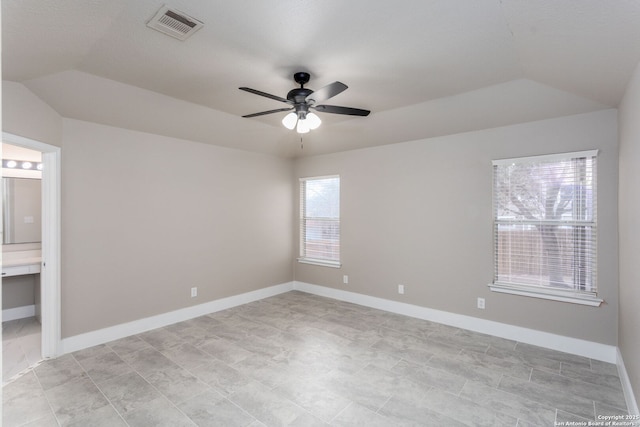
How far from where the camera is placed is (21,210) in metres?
4.79

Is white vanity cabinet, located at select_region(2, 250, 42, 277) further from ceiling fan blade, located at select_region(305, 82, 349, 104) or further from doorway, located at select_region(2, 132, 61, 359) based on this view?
ceiling fan blade, located at select_region(305, 82, 349, 104)

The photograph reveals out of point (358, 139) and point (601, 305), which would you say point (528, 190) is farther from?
point (358, 139)

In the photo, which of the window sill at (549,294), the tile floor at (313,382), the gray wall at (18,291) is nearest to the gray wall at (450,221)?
the window sill at (549,294)

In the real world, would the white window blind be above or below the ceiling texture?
below

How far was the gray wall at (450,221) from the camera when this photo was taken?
138 inches

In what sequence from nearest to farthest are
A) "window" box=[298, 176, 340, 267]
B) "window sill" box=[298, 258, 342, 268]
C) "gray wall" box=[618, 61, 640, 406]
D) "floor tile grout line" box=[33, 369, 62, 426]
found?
1. "gray wall" box=[618, 61, 640, 406]
2. "floor tile grout line" box=[33, 369, 62, 426]
3. "window sill" box=[298, 258, 342, 268]
4. "window" box=[298, 176, 340, 267]

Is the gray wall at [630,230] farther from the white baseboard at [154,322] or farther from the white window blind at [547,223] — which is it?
the white baseboard at [154,322]

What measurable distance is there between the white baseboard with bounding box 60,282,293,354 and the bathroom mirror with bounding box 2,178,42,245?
201 cm

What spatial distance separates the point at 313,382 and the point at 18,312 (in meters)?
4.28

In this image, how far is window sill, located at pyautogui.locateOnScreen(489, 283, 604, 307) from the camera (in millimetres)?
3556

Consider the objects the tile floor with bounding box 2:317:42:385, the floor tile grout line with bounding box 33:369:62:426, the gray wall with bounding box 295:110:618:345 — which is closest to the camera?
the floor tile grout line with bounding box 33:369:62:426

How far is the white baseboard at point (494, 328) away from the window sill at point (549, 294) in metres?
0.40

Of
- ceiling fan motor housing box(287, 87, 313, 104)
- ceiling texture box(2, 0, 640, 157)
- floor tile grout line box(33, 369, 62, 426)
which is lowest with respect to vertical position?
floor tile grout line box(33, 369, 62, 426)

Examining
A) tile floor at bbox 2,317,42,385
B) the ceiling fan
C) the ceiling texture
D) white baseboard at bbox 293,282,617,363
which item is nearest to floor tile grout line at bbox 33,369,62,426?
tile floor at bbox 2,317,42,385
